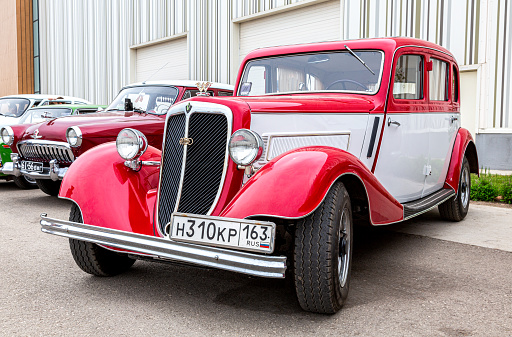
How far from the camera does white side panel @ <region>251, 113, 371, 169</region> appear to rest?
126 inches

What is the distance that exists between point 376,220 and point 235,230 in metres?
1.14

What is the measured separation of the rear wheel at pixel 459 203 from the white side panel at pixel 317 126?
2.34 metres

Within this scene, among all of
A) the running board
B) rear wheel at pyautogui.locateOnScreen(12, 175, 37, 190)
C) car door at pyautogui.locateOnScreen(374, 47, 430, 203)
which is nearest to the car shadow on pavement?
the running board

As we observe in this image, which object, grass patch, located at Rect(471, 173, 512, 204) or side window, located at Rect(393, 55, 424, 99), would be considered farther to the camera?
grass patch, located at Rect(471, 173, 512, 204)

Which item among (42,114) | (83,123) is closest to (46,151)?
(83,123)

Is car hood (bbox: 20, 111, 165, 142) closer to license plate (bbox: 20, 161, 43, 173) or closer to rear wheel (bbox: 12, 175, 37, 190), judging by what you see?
license plate (bbox: 20, 161, 43, 173)

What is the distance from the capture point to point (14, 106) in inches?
407

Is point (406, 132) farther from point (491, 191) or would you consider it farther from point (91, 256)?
point (491, 191)

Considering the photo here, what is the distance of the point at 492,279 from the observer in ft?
11.7

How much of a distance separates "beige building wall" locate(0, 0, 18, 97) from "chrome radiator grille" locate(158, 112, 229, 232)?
86.1 ft

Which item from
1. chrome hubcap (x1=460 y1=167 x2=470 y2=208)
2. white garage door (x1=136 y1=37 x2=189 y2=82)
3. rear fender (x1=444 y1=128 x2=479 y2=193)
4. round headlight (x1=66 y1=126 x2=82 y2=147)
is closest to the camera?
rear fender (x1=444 y1=128 x2=479 y2=193)

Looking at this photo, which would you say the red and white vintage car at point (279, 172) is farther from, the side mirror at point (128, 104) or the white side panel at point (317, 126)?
the side mirror at point (128, 104)

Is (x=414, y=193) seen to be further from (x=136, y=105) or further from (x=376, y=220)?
(x=136, y=105)

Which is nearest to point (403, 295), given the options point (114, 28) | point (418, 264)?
point (418, 264)
